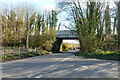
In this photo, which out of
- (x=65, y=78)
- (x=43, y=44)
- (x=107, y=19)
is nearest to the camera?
(x=65, y=78)

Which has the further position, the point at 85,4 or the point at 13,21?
the point at 13,21

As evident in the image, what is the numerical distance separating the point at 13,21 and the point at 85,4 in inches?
514

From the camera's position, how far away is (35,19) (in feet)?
107

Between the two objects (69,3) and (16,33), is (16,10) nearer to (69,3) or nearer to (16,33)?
(16,33)

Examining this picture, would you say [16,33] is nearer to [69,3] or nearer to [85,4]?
[69,3]

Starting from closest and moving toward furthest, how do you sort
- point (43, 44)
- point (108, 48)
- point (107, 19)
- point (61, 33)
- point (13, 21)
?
1. point (108, 48)
2. point (107, 19)
3. point (13, 21)
4. point (43, 44)
5. point (61, 33)

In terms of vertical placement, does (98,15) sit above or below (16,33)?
above

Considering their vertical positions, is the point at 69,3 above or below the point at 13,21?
above

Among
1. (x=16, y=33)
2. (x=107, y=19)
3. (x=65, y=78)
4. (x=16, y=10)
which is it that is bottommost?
(x=65, y=78)

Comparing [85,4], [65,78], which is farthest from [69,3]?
[65,78]

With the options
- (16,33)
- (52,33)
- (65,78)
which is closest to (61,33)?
(52,33)

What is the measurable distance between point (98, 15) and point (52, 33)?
12.9 metres

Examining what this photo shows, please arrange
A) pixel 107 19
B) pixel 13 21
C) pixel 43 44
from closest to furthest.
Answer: pixel 107 19
pixel 13 21
pixel 43 44

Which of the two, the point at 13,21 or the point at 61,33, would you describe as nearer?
the point at 13,21
